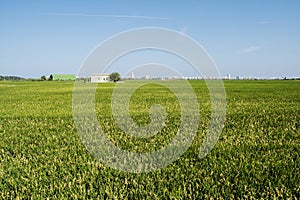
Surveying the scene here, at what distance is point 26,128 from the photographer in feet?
26.8

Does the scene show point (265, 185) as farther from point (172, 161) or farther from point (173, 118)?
point (173, 118)

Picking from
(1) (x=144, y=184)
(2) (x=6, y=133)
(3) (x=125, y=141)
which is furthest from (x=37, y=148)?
(1) (x=144, y=184)

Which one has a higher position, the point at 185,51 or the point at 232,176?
the point at 185,51

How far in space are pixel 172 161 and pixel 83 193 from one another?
1.70 m

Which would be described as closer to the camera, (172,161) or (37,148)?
(172,161)

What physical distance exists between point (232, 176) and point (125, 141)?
2.63m

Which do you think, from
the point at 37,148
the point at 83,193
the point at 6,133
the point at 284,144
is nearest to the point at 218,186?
the point at 83,193

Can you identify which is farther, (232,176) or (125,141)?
(125,141)

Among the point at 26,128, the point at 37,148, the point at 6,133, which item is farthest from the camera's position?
the point at 26,128

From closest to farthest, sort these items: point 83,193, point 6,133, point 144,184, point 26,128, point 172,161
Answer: point 83,193
point 144,184
point 172,161
point 6,133
point 26,128

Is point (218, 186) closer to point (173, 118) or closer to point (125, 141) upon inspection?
point (125, 141)

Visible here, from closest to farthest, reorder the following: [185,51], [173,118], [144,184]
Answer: [144,184]
[185,51]
[173,118]

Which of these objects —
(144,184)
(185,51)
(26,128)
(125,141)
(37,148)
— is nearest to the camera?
(144,184)

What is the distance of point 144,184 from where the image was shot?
4.05 meters
